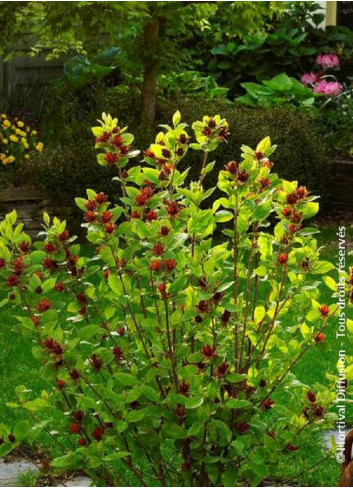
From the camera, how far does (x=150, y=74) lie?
935 centimetres

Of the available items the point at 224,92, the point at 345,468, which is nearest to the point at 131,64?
the point at 224,92

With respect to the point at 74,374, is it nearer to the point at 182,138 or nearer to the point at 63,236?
the point at 63,236

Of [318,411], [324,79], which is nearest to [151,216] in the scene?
[318,411]

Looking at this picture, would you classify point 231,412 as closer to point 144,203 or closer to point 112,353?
point 112,353

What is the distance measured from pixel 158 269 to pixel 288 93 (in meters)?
8.71

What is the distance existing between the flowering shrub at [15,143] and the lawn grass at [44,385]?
2.91m

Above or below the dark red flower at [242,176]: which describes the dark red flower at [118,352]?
below

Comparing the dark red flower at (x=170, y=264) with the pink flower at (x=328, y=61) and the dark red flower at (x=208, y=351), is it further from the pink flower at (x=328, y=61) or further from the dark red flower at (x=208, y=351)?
the pink flower at (x=328, y=61)

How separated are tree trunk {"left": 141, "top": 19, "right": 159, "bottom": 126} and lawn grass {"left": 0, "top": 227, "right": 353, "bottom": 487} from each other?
3.12 metres

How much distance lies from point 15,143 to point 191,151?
6.29 feet

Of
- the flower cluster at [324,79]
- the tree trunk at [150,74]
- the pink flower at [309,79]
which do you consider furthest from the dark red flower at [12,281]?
the pink flower at [309,79]

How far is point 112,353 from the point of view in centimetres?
288

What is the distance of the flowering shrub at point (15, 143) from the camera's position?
30.9 feet

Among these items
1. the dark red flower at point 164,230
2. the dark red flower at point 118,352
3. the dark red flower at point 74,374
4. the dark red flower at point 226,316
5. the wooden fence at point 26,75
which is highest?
the dark red flower at point 164,230
